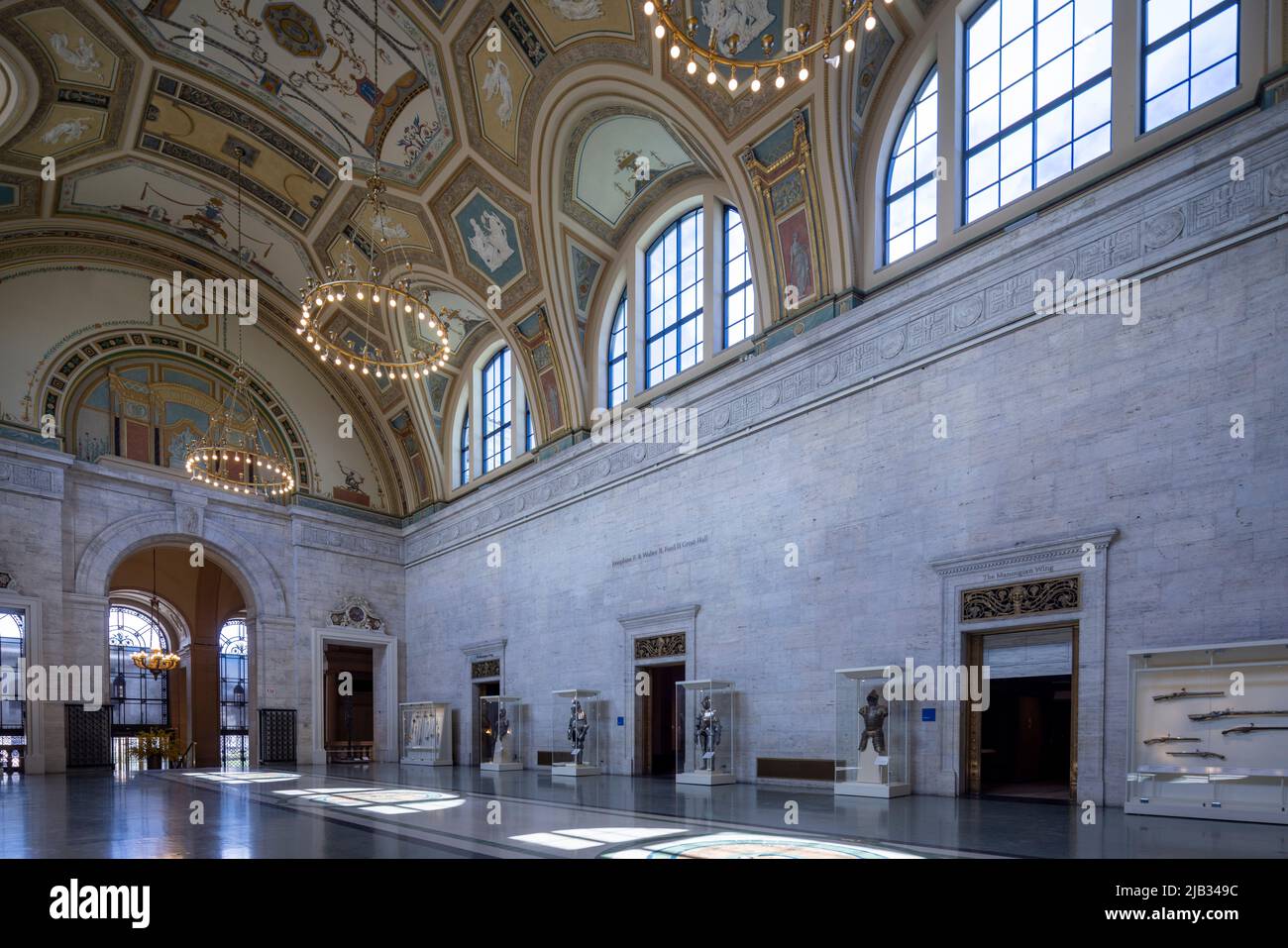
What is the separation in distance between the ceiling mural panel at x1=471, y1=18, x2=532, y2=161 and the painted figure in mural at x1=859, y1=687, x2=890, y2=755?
10393mm

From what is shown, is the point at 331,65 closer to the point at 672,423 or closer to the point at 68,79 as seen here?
the point at 68,79

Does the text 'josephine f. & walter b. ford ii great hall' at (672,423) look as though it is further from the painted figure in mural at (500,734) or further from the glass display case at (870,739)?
the painted figure in mural at (500,734)

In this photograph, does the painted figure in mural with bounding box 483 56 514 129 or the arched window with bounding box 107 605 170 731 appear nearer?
the painted figure in mural with bounding box 483 56 514 129

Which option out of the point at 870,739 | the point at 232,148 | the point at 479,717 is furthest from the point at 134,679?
the point at 870,739

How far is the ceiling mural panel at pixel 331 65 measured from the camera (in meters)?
13.1

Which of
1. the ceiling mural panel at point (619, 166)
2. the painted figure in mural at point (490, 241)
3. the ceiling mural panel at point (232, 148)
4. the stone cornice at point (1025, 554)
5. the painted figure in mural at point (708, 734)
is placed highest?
the ceiling mural panel at point (232, 148)

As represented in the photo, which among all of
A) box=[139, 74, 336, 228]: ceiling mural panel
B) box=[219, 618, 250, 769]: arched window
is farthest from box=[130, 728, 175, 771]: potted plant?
box=[139, 74, 336, 228]: ceiling mural panel

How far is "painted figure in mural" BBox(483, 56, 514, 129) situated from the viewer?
13422mm

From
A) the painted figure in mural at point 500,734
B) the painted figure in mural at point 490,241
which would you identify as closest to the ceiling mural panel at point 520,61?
the painted figure in mural at point 490,241

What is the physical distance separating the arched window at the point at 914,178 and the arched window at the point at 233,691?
2307 centimetres

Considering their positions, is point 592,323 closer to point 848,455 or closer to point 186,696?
point 848,455

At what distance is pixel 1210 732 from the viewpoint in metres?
7.17

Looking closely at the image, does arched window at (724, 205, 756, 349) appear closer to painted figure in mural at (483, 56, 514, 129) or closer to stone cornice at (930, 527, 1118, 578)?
painted figure in mural at (483, 56, 514, 129)
